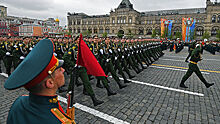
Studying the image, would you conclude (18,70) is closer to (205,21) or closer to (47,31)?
(47,31)

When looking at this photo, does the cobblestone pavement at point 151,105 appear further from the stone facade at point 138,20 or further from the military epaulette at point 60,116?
the stone facade at point 138,20

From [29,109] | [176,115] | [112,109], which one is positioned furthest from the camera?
[112,109]

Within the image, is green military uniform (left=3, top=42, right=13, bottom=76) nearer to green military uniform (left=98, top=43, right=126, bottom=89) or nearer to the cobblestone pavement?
the cobblestone pavement

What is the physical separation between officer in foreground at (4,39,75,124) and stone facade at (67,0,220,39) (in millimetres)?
65565

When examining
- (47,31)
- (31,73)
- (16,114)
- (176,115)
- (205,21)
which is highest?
(205,21)

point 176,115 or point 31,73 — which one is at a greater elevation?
point 31,73

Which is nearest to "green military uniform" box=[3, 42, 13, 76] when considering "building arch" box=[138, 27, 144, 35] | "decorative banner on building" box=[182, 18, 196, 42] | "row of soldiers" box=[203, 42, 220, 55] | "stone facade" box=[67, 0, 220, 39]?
"row of soldiers" box=[203, 42, 220, 55]

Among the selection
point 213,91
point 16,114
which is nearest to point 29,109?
point 16,114

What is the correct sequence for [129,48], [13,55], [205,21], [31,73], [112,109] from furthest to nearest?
[205,21] < [129,48] < [13,55] < [112,109] < [31,73]

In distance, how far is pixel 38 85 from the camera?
1246 mm

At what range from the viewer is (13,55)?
733 centimetres

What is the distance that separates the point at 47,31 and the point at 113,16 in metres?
46.4

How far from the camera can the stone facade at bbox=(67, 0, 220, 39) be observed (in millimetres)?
54750

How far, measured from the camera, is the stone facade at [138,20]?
54.8 meters
